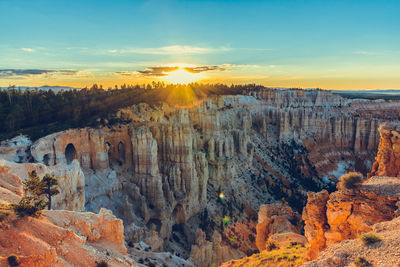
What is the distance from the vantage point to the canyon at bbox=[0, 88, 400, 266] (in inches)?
479

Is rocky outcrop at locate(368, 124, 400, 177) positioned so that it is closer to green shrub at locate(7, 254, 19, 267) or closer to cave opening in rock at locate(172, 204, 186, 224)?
green shrub at locate(7, 254, 19, 267)

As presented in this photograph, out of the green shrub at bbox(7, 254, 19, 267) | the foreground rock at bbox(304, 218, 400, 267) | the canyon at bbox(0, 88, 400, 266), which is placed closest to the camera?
the green shrub at bbox(7, 254, 19, 267)

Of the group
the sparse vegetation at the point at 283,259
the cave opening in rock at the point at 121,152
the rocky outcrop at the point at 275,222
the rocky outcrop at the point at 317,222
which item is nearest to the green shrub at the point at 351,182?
the rocky outcrop at the point at 317,222

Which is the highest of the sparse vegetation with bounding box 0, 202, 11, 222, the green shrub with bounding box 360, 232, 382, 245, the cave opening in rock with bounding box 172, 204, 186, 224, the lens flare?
the sparse vegetation with bounding box 0, 202, 11, 222

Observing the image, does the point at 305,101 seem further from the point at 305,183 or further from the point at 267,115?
the point at 305,183

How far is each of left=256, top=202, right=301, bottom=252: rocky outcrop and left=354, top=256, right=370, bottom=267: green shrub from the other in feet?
44.5

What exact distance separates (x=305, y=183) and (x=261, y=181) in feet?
43.2

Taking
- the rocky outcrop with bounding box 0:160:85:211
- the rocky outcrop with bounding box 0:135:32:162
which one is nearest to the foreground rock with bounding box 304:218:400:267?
the rocky outcrop with bounding box 0:160:85:211

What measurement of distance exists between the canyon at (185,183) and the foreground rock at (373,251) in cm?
142

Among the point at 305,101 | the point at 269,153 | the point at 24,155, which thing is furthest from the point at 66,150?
the point at 305,101

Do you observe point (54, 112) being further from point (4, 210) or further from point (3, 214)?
point (3, 214)

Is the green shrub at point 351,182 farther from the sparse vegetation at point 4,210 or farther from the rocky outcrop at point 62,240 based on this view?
the sparse vegetation at point 4,210

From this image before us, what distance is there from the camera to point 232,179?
127 ft

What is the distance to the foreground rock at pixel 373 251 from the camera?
7.48 meters
